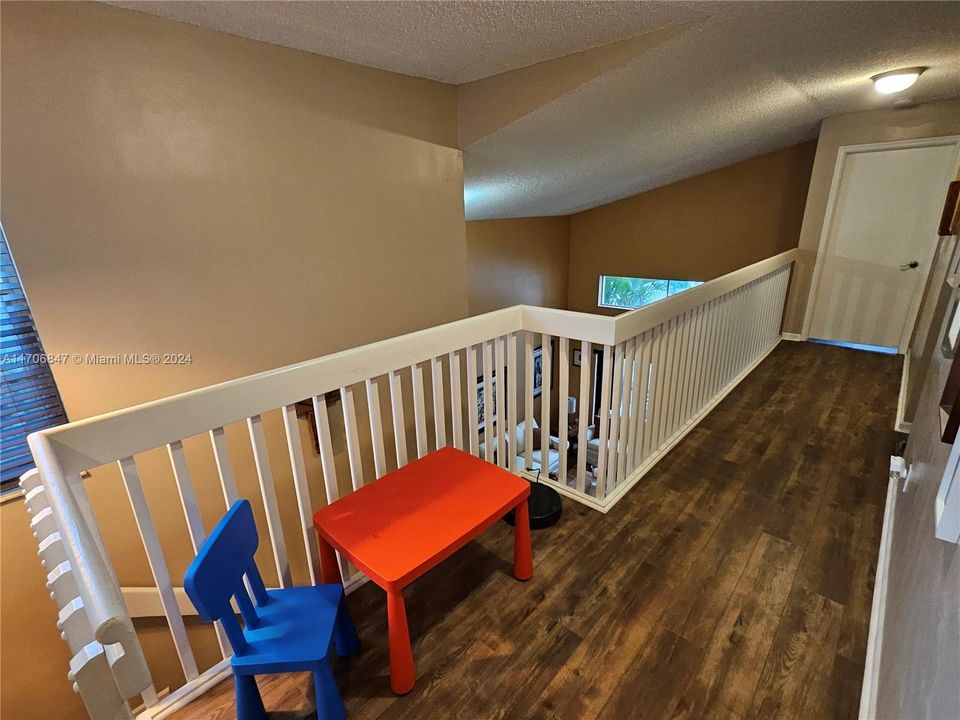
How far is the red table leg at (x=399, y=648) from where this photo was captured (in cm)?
126

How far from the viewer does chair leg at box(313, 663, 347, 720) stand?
116 centimetres

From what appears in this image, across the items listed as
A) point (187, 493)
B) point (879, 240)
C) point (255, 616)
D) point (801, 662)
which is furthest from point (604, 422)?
point (879, 240)

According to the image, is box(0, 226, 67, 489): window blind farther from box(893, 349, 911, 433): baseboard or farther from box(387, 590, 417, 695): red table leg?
box(893, 349, 911, 433): baseboard

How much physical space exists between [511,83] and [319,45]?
40.1 inches

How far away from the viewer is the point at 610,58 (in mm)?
2117

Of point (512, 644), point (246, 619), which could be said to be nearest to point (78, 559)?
point (246, 619)

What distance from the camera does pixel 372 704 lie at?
4.38ft

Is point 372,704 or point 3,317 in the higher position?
point 3,317

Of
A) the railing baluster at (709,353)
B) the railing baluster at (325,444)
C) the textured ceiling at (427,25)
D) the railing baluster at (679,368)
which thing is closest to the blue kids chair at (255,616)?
the railing baluster at (325,444)

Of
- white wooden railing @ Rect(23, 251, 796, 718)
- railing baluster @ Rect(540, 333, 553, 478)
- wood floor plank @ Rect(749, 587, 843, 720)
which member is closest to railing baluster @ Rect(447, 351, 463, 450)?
white wooden railing @ Rect(23, 251, 796, 718)

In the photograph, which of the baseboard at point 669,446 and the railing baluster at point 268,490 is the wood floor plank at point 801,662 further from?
the railing baluster at point 268,490

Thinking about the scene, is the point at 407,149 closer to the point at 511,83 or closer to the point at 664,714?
the point at 511,83

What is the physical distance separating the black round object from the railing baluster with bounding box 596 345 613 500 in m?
0.22

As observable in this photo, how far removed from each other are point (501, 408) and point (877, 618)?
1.55 meters
